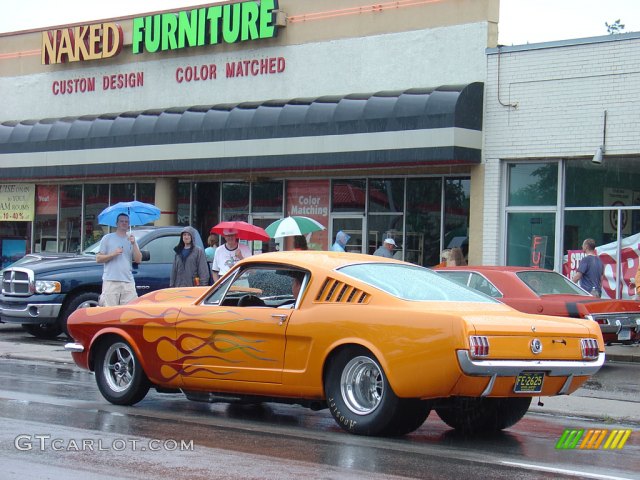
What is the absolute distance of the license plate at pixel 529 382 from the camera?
8008 millimetres

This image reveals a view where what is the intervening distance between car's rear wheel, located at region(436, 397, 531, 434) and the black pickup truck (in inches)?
337

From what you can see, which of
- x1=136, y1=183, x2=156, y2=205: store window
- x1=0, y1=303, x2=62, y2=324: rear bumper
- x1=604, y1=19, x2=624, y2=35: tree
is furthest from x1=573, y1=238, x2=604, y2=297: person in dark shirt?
x1=604, y1=19, x2=624, y2=35: tree

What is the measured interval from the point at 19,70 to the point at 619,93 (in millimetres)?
18135

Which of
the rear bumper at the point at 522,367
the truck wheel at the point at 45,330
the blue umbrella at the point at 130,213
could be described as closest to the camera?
the rear bumper at the point at 522,367

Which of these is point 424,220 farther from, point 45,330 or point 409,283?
point 409,283

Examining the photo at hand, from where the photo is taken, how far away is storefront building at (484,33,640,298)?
62.8 ft

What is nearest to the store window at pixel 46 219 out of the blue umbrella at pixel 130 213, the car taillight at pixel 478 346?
the blue umbrella at pixel 130 213

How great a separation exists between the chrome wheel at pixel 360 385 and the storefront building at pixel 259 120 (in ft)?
39.6

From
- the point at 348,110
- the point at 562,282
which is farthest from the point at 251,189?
the point at 562,282

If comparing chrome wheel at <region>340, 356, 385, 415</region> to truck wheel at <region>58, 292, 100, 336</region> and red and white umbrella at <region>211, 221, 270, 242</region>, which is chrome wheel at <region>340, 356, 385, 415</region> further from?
truck wheel at <region>58, 292, 100, 336</region>

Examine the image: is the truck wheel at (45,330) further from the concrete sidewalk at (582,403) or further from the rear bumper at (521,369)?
the rear bumper at (521,369)

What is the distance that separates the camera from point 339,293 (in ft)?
28.7

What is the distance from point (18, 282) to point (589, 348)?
11.5 metres

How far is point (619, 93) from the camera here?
750 inches
